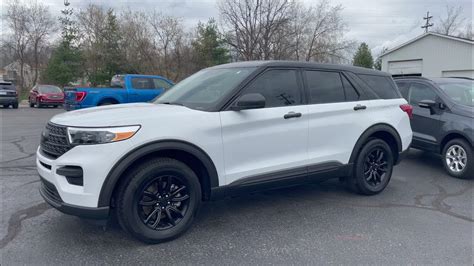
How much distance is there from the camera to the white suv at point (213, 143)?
2.88 meters

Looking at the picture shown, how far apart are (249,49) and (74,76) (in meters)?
17.5

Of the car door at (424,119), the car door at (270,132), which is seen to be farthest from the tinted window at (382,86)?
the car door at (424,119)

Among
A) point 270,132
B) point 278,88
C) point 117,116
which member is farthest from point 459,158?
point 117,116

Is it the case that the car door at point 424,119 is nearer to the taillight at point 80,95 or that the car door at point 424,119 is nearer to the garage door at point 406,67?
the taillight at point 80,95

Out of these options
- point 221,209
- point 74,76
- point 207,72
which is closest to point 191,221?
point 221,209

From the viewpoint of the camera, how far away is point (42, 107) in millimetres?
22188

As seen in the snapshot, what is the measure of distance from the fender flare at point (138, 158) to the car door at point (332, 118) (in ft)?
4.82

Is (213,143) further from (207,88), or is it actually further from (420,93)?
(420,93)

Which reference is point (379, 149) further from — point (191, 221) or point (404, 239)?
point (191, 221)

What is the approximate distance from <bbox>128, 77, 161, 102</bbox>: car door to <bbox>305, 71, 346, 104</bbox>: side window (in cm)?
874

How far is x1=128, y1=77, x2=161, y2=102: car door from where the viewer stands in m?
11.8

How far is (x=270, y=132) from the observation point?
3.65 meters

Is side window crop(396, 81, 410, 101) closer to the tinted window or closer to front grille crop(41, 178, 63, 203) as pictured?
the tinted window

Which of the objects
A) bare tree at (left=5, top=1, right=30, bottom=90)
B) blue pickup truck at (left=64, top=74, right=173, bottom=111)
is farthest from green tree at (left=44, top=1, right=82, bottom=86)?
blue pickup truck at (left=64, top=74, right=173, bottom=111)
